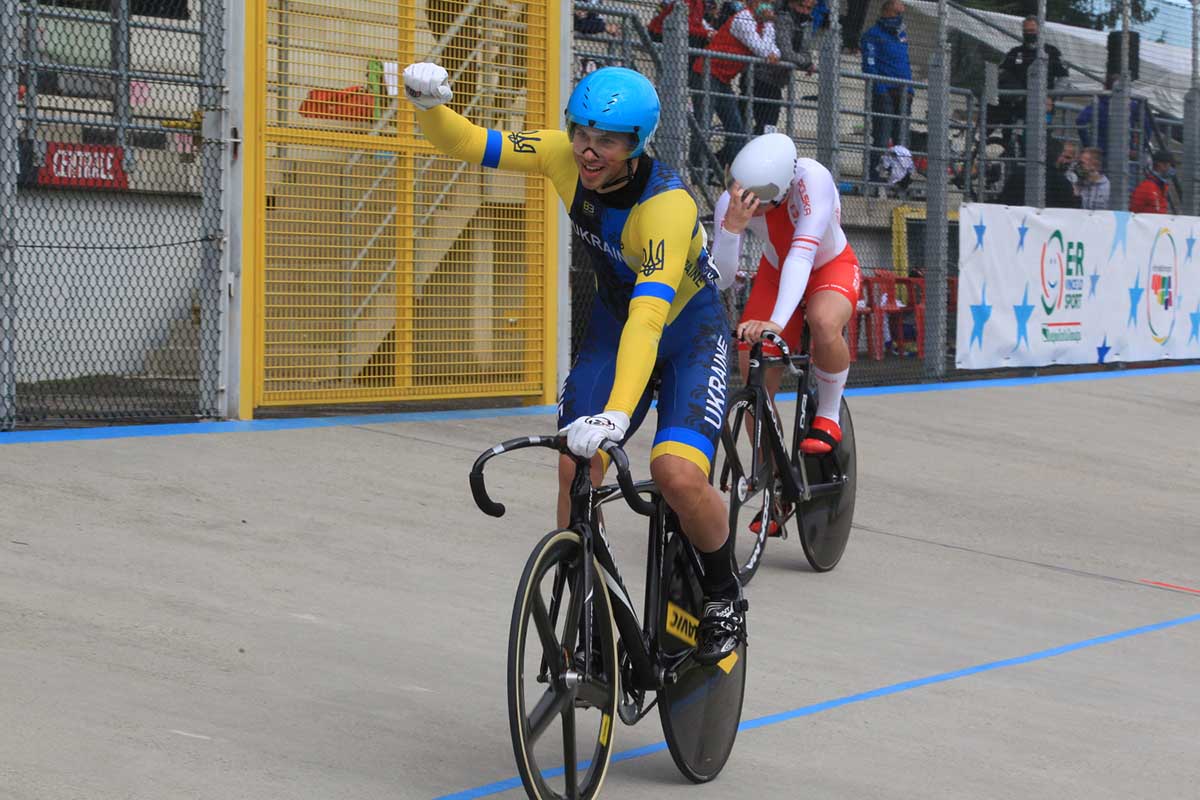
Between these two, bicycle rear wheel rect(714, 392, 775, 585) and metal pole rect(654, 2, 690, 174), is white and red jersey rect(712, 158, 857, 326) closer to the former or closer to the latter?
bicycle rear wheel rect(714, 392, 775, 585)

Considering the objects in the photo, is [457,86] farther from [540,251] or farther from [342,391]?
[342,391]

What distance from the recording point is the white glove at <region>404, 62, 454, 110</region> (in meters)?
4.57

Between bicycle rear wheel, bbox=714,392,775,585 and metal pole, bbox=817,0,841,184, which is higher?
metal pole, bbox=817,0,841,184

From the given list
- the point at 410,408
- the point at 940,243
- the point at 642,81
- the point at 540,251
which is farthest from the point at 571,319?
the point at 642,81

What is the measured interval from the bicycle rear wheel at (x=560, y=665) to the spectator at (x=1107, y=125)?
13624mm

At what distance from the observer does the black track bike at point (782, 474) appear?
6.66 m

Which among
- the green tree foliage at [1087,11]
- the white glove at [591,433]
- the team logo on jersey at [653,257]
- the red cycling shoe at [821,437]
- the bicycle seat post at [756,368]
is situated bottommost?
the red cycling shoe at [821,437]

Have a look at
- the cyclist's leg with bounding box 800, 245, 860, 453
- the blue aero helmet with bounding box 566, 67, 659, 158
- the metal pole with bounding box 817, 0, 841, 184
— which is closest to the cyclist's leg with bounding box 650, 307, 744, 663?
the blue aero helmet with bounding box 566, 67, 659, 158

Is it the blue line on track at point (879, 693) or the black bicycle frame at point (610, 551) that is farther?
the blue line on track at point (879, 693)

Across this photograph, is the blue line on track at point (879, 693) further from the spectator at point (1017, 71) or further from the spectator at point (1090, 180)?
the spectator at point (1090, 180)

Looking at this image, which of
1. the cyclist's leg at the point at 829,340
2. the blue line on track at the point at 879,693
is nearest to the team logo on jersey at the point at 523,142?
the blue line on track at the point at 879,693

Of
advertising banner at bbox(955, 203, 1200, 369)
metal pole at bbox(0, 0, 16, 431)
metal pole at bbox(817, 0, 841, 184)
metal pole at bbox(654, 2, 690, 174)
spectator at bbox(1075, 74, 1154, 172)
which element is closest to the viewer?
metal pole at bbox(0, 0, 16, 431)

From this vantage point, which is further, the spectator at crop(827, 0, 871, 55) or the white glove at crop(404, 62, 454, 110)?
the spectator at crop(827, 0, 871, 55)

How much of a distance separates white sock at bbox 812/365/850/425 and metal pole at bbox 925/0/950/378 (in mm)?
6903
